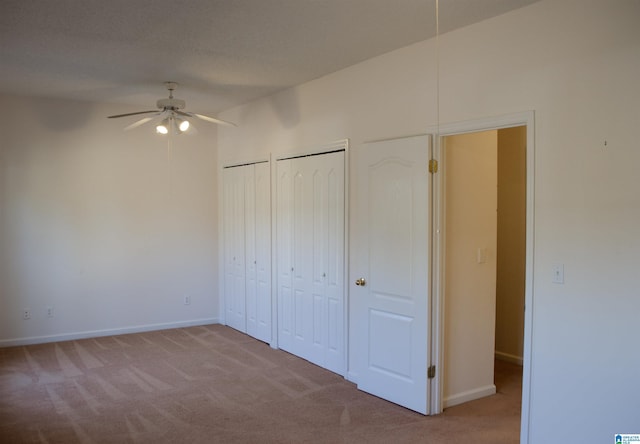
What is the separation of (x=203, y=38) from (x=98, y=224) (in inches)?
134

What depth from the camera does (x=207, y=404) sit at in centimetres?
398

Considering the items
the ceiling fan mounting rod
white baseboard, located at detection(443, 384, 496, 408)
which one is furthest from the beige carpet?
the ceiling fan mounting rod

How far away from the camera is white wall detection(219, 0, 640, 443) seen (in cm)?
267

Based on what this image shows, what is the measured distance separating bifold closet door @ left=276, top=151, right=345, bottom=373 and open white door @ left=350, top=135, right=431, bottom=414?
0.35 meters

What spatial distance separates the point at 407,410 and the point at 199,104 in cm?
446

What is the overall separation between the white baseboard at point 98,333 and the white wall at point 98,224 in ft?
0.05

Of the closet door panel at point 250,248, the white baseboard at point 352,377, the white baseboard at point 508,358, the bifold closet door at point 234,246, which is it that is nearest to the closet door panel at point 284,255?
the closet door panel at point 250,248

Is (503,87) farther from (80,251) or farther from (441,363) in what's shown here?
(80,251)

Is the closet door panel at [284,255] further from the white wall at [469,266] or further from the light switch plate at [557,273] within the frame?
the light switch plate at [557,273]

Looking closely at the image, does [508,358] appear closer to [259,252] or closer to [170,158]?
[259,252]

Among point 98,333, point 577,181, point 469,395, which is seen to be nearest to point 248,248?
point 98,333

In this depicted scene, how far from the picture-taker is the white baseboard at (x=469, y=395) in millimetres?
3926

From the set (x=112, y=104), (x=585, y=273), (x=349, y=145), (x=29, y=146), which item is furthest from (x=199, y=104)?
(x=585, y=273)

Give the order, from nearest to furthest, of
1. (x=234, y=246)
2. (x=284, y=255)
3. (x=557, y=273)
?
1. (x=557, y=273)
2. (x=284, y=255)
3. (x=234, y=246)
